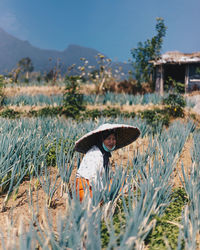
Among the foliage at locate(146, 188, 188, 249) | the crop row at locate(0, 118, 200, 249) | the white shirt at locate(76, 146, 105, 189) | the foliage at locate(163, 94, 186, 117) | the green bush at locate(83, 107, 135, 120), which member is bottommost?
the foliage at locate(146, 188, 188, 249)

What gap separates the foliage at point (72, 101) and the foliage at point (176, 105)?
3.09 meters

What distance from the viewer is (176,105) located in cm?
823

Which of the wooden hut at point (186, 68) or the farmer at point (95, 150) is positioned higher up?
the wooden hut at point (186, 68)

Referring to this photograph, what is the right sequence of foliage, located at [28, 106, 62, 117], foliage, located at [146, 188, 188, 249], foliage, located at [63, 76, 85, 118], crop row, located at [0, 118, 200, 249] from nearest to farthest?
crop row, located at [0, 118, 200, 249] < foliage, located at [146, 188, 188, 249] < foliage, located at [28, 106, 62, 117] < foliage, located at [63, 76, 85, 118]

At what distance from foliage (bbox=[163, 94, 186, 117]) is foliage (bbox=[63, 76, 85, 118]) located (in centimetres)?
309

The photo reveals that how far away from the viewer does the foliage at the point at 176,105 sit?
8.20m

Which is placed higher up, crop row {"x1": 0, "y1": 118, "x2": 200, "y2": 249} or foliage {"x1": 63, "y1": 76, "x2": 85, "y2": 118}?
foliage {"x1": 63, "y1": 76, "x2": 85, "y2": 118}

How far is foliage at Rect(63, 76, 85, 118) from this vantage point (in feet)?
28.7

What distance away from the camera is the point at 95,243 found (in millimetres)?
1375

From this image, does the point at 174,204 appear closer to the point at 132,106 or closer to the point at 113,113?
the point at 113,113

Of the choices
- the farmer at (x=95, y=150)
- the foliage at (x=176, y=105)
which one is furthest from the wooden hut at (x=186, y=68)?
the farmer at (x=95, y=150)

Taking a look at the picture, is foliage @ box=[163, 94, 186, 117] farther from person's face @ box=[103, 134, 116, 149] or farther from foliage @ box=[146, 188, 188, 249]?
foliage @ box=[146, 188, 188, 249]

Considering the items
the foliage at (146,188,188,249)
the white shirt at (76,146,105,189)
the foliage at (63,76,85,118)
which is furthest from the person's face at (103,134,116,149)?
the foliage at (63,76,85,118)

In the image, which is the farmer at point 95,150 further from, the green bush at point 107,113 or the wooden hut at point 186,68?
A: the wooden hut at point 186,68
